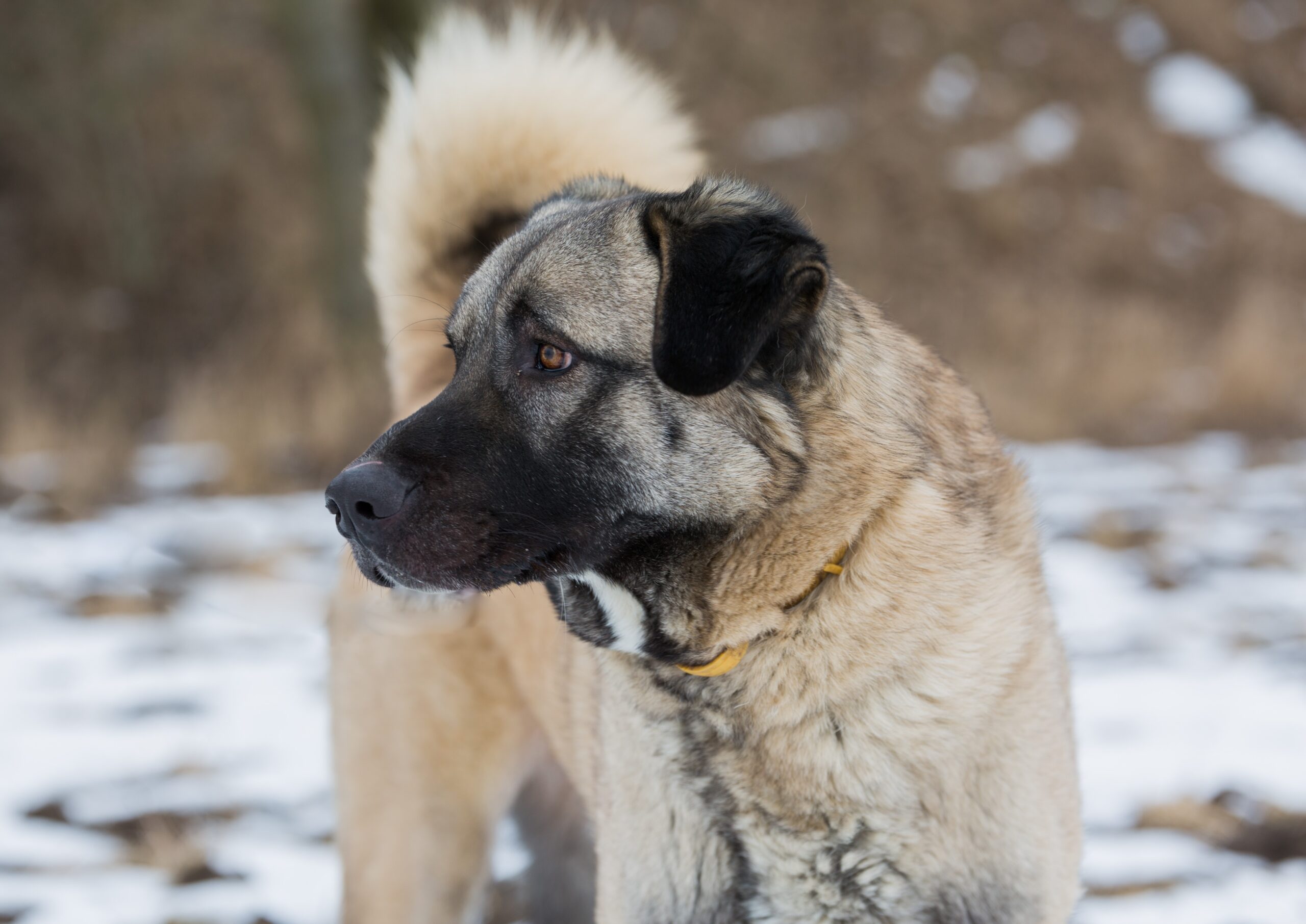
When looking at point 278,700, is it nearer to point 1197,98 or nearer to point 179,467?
point 179,467

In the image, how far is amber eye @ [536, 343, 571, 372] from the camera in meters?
1.85

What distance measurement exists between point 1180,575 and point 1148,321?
5.69 m

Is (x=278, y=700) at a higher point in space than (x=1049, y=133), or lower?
lower

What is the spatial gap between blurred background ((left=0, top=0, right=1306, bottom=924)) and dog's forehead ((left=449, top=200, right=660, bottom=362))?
71 centimetres

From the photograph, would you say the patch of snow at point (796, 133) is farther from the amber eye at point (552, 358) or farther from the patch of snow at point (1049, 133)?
the amber eye at point (552, 358)

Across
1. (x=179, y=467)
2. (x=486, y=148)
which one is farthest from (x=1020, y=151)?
(x=486, y=148)

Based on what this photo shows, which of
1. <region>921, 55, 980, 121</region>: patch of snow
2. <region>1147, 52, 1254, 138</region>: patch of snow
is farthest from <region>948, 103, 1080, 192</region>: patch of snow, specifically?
<region>1147, 52, 1254, 138</region>: patch of snow

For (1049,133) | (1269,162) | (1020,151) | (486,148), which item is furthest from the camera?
(1049,133)

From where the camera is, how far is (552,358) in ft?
6.10

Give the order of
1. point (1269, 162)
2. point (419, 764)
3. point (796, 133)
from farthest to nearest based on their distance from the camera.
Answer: point (1269, 162)
point (796, 133)
point (419, 764)

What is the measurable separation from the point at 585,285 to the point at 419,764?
1221 millimetres

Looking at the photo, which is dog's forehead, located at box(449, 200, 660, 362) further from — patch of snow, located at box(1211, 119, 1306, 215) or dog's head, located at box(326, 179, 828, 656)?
patch of snow, located at box(1211, 119, 1306, 215)

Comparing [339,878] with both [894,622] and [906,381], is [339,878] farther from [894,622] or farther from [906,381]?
[906,381]

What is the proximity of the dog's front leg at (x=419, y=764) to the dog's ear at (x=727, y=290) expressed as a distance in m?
1.08
